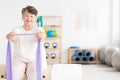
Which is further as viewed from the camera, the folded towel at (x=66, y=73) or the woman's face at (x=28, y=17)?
the folded towel at (x=66, y=73)

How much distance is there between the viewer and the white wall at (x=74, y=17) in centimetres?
602

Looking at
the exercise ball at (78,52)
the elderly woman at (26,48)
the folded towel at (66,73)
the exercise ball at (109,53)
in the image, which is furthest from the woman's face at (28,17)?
the exercise ball at (78,52)

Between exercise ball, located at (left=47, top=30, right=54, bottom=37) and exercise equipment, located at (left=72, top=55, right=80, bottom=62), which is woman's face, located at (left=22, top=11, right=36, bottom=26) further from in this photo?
exercise equipment, located at (left=72, top=55, right=80, bottom=62)

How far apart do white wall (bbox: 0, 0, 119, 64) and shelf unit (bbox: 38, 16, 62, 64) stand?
112 mm

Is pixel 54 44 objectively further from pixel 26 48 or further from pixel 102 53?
pixel 26 48

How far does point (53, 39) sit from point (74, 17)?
26.7 inches

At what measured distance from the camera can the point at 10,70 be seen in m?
2.77

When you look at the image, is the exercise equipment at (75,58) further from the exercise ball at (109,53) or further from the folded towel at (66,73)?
the folded towel at (66,73)

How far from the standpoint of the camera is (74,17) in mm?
6070

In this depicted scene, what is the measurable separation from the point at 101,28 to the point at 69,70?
8.95 feet

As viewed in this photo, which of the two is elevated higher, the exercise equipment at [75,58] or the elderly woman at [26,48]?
the elderly woman at [26,48]

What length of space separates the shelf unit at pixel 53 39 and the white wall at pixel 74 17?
0.11 metres

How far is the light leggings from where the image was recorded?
2.88 meters

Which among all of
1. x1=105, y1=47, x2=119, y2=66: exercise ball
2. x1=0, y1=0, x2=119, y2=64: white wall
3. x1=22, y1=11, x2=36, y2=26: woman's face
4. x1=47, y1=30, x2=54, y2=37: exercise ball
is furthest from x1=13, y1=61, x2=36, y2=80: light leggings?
x1=0, y1=0, x2=119, y2=64: white wall
